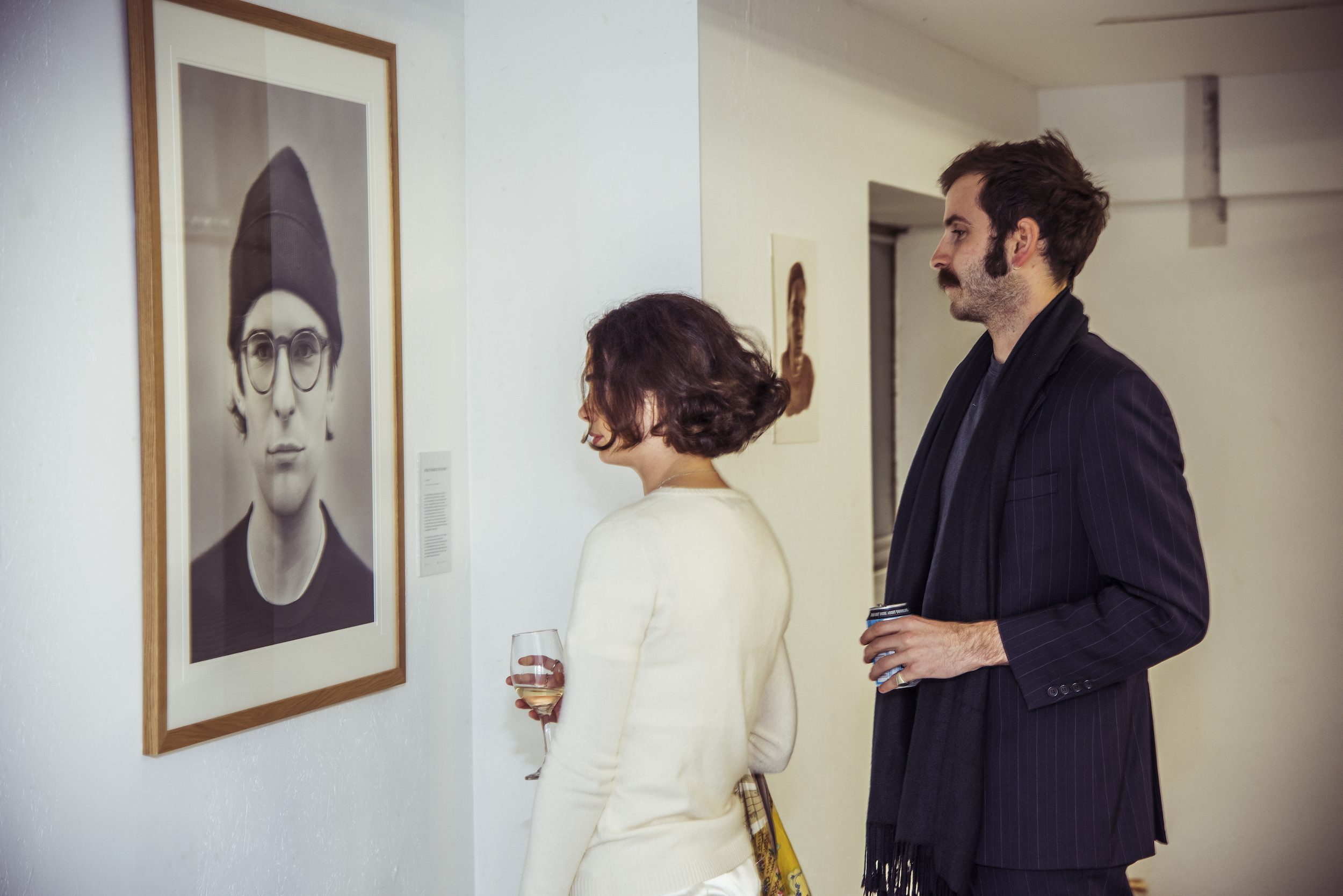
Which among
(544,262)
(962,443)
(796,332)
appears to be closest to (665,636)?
(962,443)

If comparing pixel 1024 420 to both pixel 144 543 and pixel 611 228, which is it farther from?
pixel 144 543

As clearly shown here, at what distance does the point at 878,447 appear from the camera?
3.96 metres

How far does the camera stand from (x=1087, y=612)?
1.65 meters

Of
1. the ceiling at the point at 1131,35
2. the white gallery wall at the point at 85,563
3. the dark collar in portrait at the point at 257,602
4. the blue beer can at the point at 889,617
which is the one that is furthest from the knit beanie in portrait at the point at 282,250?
the ceiling at the point at 1131,35

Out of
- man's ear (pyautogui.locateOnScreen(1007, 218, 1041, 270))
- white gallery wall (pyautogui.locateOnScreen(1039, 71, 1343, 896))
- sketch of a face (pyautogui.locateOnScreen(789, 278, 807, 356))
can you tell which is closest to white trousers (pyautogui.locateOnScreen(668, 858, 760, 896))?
man's ear (pyautogui.locateOnScreen(1007, 218, 1041, 270))

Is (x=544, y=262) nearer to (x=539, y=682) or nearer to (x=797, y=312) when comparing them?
(x=797, y=312)

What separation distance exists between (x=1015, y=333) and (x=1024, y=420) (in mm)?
208

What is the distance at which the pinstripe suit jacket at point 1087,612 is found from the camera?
162 cm

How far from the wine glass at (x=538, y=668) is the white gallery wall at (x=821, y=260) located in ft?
2.73

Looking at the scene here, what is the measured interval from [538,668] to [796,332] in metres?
1.36

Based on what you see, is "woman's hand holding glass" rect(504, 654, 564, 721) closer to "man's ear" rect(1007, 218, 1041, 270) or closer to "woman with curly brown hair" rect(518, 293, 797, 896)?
"woman with curly brown hair" rect(518, 293, 797, 896)

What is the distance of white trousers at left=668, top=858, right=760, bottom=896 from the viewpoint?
5.02 feet

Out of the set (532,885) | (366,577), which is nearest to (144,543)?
(366,577)

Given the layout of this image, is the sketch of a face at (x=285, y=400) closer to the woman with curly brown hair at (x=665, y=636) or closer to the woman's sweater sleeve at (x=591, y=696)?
the woman with curly brown hair at (x=665, y=636)
